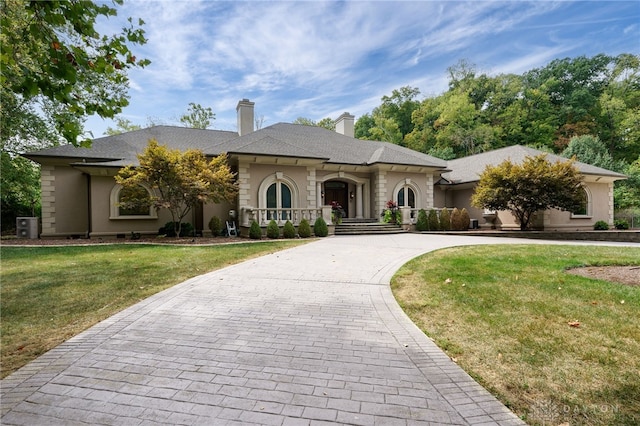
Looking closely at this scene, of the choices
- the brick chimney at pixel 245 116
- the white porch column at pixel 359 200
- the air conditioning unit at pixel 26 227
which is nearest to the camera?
the air conditioning unit at pixel 26 227

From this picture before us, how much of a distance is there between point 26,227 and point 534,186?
2576 centimetres

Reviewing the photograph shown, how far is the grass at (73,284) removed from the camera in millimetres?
3684

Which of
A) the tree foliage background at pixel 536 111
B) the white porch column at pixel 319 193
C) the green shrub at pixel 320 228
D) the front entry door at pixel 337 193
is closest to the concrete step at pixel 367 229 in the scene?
the green shrub at pixel 320 228

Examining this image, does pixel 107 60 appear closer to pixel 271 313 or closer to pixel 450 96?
pixel 271 313

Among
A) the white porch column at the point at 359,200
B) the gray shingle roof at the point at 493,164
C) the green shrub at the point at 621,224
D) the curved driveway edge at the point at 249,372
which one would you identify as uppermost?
the gray shingle roof at the point at 493,164

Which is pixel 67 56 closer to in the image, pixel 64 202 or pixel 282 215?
pixel 282 215

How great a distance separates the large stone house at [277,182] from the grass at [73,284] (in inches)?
216

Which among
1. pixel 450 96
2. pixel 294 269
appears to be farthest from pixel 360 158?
pixel 450 96

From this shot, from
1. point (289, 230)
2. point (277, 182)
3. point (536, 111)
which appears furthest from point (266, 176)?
point (536, 111)

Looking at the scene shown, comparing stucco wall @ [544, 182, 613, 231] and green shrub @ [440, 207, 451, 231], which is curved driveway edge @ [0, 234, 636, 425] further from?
stucco wall @ [544, 182, 613, 231]

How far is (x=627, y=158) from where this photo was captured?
99.8 feet

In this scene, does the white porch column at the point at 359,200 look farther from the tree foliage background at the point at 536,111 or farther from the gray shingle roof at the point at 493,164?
the tree foliage background at the point at 536,111

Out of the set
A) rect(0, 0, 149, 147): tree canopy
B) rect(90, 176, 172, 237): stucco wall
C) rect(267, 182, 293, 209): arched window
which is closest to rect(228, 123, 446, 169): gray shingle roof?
rect(267, 182, 293, 209): arched window

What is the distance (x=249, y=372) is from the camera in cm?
283
